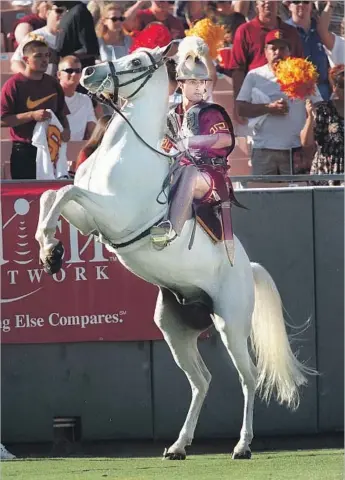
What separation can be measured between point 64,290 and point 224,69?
2843 millimetres

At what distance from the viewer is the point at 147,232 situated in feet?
23.7

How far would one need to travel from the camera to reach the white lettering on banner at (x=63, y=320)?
9484mm

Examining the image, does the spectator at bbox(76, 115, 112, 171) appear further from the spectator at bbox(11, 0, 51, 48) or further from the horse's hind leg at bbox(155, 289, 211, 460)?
the spectator at bbox(11, 0, 51, 48)

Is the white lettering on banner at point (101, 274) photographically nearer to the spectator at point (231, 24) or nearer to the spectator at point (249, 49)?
the spectator at point (249, 49)

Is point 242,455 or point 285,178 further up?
point 285,178

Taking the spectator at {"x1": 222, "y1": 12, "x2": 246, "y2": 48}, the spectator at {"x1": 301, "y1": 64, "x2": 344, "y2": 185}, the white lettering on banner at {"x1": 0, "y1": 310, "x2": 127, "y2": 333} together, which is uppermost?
the spectator at {"x1": 222, "y1": 12, "x2": 246, "y2": 48}

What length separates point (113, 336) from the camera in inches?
376

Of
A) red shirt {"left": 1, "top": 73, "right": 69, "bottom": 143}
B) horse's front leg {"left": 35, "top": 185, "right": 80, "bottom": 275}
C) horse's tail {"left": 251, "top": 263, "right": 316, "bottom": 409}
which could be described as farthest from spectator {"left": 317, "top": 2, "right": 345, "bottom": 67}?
horse's front leg {"left": 35, "top": 185, "right": 80, "bottom": 275}

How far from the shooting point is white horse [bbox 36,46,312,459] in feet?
23.4

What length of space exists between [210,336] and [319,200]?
1.46 m

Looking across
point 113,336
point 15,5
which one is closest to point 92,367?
point 113,336

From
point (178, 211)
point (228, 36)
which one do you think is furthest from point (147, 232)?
point (228, 36)

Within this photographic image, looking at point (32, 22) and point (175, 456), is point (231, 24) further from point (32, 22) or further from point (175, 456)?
point (175, 456)

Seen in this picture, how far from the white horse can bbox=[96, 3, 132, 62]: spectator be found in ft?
11.9
